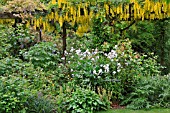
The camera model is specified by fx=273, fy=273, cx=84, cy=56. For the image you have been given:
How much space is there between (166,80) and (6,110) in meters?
3.03

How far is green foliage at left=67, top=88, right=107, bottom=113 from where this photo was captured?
14.8 feet

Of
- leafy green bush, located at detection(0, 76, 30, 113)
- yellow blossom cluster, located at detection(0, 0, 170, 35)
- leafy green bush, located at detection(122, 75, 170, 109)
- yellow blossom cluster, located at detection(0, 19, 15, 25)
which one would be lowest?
leafy green bush, located at detection(122, 75, 170, 109)

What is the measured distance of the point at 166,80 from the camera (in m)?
5.30

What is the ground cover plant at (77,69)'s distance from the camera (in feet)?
14.8

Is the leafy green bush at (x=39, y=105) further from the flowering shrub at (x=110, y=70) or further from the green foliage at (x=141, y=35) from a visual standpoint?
the green foliage at (x=141, y=35)

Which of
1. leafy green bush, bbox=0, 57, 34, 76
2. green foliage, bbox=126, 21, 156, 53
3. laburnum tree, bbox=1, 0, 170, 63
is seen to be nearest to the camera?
leafy green bush, bbox=0, 57, 34, 76

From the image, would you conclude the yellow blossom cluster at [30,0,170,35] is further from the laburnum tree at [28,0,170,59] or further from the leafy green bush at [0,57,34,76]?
the leafy green bush at [0,57,34,76]

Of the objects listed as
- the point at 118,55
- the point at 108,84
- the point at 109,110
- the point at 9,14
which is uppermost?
the point at 9,14

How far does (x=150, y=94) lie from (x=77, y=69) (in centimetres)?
147

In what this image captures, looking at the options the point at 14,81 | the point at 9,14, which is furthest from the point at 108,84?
the point at 9,14

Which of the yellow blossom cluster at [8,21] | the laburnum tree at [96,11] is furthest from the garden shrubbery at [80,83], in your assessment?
the yellow blossom cluster at [8,21]

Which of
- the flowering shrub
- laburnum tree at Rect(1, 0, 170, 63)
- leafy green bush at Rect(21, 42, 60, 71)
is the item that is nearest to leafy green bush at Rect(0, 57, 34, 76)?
leafy green bush at Rect(21, 42, 60, 71)

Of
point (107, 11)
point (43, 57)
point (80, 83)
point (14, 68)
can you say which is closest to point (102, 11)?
point (107, 11)

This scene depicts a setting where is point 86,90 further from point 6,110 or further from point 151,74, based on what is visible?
point 151,74
